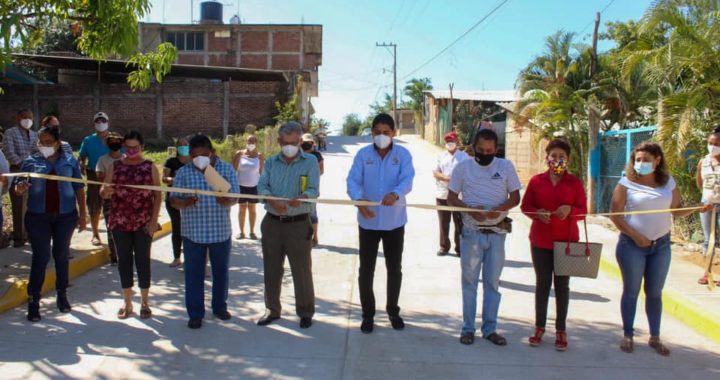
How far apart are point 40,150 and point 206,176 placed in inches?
63.4

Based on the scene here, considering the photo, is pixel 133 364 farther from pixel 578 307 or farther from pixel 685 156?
pixel 685 156

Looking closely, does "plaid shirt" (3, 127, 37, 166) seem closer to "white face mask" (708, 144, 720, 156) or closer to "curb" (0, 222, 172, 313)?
"curb" (0, 222, 172, 313)

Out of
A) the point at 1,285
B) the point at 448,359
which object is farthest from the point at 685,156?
the point at 1,285

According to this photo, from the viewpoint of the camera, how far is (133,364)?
15.5 feet

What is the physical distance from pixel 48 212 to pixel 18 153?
345cm

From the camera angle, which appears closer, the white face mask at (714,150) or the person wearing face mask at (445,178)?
the white face mask at (714,150)

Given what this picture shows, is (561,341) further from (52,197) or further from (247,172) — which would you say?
(247,172)

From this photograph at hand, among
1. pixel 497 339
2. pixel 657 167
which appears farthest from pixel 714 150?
pixel 497 339

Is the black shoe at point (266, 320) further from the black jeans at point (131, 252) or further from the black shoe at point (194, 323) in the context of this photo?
the black jeans at point (131, 252)

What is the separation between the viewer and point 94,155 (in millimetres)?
8391

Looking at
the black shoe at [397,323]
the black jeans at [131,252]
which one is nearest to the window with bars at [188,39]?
the black jeans at [131,252]

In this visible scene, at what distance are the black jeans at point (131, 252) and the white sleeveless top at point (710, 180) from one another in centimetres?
592

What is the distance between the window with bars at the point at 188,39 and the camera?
45.3 meters

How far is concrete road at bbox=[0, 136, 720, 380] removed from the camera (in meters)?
4.68
